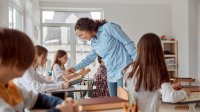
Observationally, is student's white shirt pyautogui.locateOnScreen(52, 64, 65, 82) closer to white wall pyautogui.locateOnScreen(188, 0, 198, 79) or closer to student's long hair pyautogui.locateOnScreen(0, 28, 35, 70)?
student's long hair pyautogui.locateOnScreen(0, 28, 35, 70)

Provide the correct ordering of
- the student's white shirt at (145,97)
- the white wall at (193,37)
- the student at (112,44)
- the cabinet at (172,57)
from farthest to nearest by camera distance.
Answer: the cabinet at (172,57) < the white wall at (193,37) < the student at (112,44) < the student's white shirt at (145,97)

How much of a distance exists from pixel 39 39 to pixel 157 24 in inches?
121

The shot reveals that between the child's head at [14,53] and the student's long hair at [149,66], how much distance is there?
1.13 metres

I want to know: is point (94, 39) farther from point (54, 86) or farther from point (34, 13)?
point (34, 13)

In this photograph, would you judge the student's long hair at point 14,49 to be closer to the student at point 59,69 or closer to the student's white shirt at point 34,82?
the student's white shirt at point 34,82

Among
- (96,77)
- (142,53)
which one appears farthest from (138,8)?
(142,53)

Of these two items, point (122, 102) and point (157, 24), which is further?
point (157, 24)

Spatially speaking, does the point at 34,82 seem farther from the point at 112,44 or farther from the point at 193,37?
the point at 193,37

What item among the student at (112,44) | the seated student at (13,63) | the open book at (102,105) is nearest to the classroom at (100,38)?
the student at (112,44)

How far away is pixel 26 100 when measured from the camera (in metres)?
1.15

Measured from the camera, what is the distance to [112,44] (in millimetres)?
2805

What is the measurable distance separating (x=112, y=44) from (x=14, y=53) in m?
1.95

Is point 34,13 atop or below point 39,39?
atop

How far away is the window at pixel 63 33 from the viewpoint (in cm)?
700
